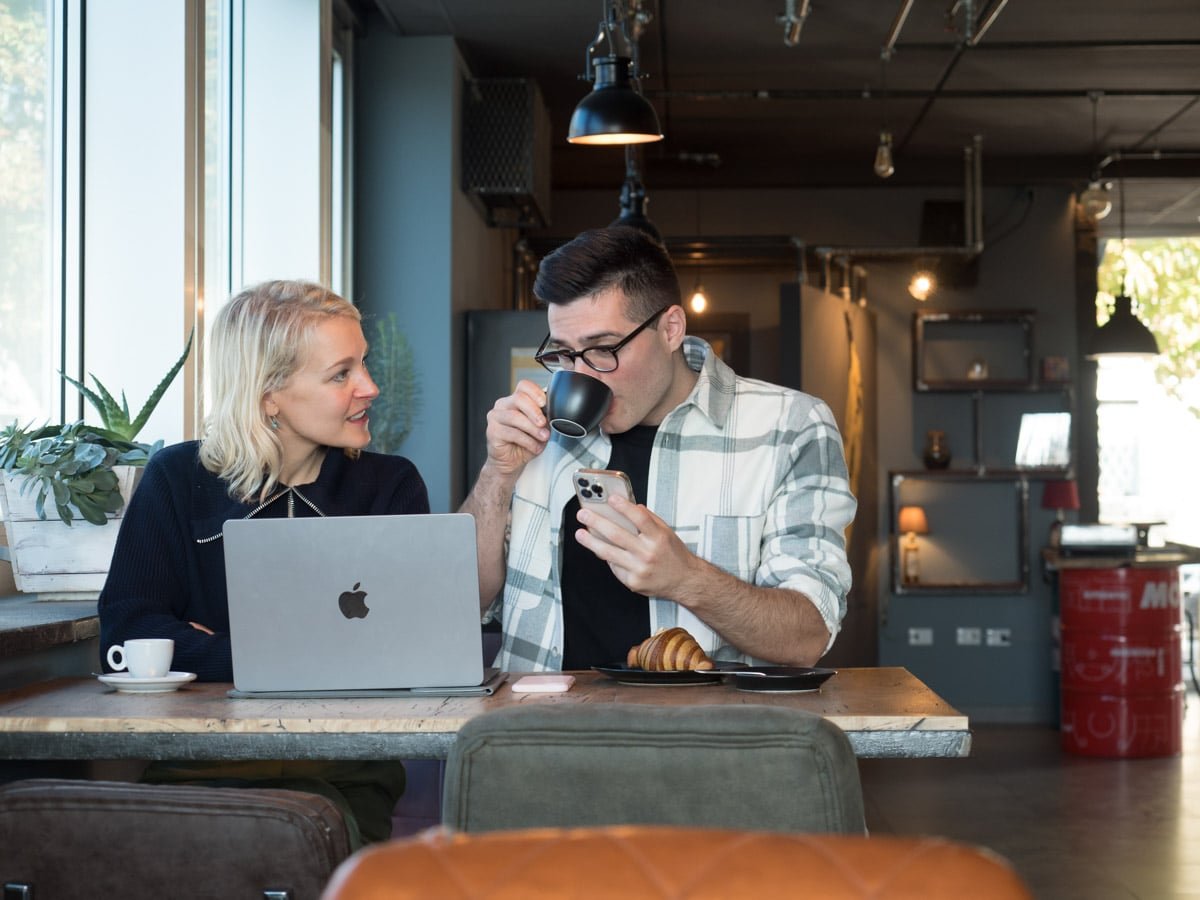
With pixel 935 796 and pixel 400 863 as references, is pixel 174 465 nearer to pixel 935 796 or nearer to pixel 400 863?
pixel 400 863

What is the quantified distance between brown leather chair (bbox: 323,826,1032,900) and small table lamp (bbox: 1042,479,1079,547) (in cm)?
819

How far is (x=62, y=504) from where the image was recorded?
2.58 meters

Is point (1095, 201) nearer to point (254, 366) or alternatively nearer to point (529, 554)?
point (529, 554)

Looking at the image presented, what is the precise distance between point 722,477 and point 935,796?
451 cm

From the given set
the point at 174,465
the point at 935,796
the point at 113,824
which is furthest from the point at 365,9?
the point at 113,824

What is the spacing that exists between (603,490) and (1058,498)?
733cm

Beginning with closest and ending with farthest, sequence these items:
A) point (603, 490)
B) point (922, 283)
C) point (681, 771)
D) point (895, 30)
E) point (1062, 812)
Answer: point (681, 771)
point (603, 490)
point (895, 30)
point (1062, 812)
point (922, 283)

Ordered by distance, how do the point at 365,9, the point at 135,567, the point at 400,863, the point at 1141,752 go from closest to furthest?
the point at 400,863 → the point at 135,567 → the point at 365,9 → the point at 1141,752

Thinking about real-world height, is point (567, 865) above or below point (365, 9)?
below

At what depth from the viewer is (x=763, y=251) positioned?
8.86m

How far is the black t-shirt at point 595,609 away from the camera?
2.30 meters

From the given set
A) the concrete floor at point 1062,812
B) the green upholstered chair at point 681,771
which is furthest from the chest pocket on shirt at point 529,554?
the concrete floor at point 1062,812

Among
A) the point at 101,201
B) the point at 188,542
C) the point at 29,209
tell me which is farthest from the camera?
the point at 101,201

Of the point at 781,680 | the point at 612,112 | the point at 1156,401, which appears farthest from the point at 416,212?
the point at 1156,401
